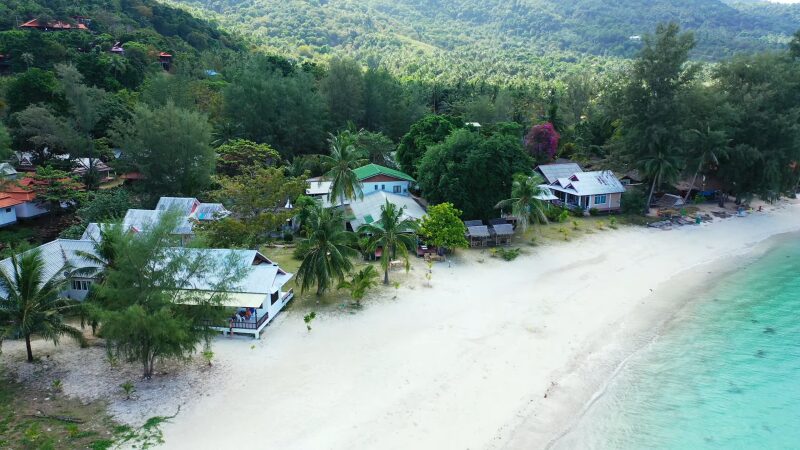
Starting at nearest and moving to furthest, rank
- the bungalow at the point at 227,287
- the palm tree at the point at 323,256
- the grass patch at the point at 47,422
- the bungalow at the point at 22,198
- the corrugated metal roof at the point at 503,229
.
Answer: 1. the grass patch at the point at 47,422
2. the bungalow at the point at 227,287
3. the palm tree at the point at 323,256
4. the corrugated metal roof at the point at 503,229
5. the bungalow at the point at 22,198

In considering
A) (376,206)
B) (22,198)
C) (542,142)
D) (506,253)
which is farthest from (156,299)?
(542,142)

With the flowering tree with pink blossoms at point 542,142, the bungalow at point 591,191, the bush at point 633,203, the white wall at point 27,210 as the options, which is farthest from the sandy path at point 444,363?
the white wall at point 27,210

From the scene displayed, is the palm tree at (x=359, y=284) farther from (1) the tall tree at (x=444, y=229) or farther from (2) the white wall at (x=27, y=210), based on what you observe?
(2) the white wall at (x=27, y=210)

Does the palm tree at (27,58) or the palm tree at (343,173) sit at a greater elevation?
the palm tree at (27,58)

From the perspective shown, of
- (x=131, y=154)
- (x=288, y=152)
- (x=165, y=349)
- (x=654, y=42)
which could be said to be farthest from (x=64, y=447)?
(x=654, y=42)

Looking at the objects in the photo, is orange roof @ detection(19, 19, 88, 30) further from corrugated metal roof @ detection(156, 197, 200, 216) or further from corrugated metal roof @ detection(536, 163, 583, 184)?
corrugated metal roof @ detection(536, 163, 583, 184)

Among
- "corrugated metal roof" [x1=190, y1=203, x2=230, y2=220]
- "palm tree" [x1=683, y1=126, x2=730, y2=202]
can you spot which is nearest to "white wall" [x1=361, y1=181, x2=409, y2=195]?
"corrugated metal roof" [x1=190, y1=203, x2=230, y2=220]
